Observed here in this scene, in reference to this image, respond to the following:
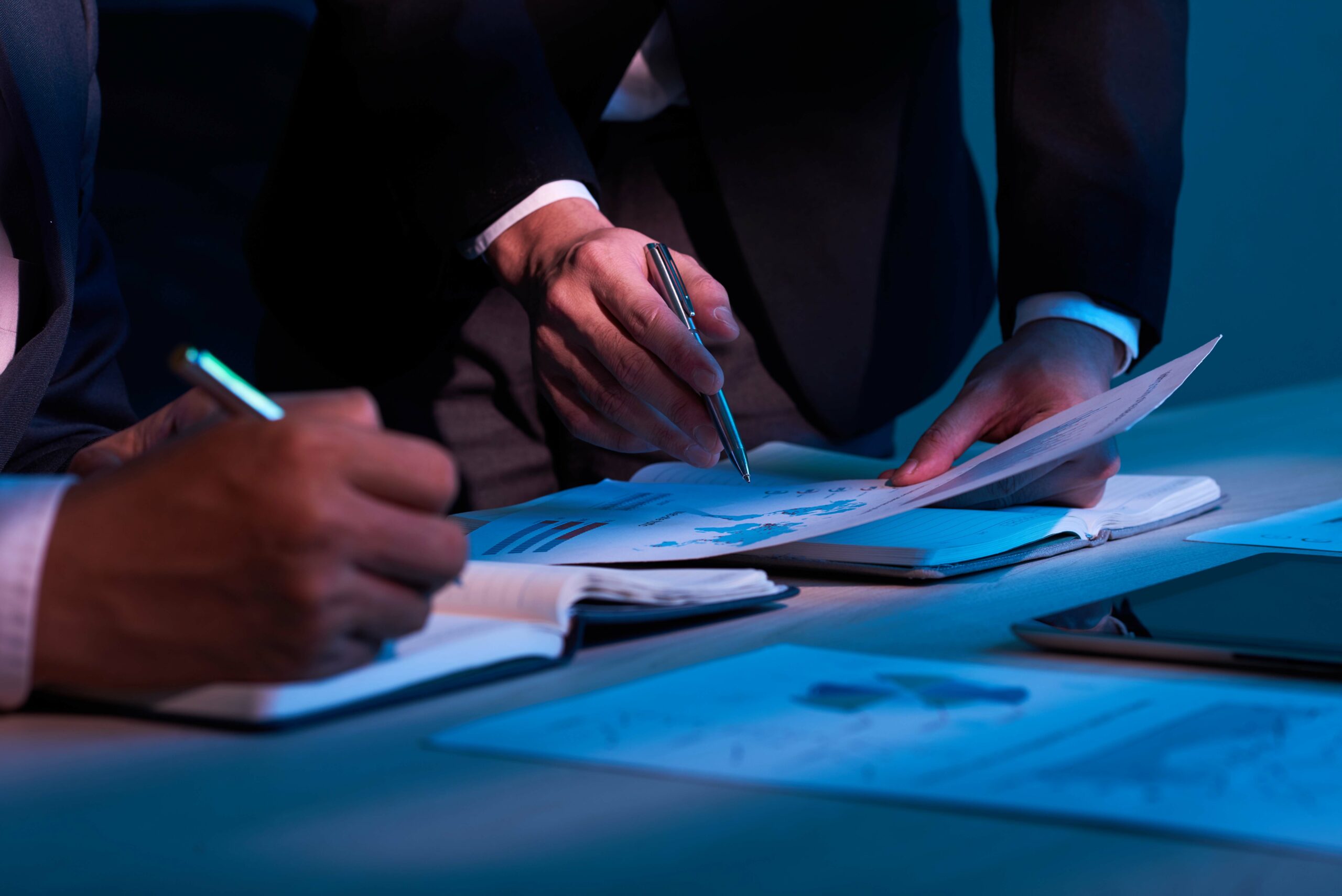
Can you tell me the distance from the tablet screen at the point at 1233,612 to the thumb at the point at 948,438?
0.78 feet

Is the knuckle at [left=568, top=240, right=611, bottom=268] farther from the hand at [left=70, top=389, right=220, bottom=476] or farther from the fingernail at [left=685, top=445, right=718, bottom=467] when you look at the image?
the hand at [left=70, top=389, right=220, bottom=476]

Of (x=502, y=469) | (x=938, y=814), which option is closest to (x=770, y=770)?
(x=938, y=814)

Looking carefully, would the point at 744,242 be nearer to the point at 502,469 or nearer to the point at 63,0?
the point at 502,469

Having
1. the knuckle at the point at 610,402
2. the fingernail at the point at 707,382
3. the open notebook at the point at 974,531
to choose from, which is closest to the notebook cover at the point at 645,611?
the open notebook at the point at 974,531

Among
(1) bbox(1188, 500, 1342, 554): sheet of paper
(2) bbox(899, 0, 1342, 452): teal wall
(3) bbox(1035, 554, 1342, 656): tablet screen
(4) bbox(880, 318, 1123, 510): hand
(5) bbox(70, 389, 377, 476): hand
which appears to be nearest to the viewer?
(3) bbox(1035, 554, 1342, 656): tablet screen

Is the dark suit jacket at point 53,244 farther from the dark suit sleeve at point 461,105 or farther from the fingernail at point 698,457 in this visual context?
the fingernail at point 698,457

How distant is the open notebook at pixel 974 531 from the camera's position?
78 cm

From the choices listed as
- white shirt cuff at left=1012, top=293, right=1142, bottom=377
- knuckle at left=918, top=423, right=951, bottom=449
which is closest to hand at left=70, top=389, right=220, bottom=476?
knuckle at left=918, top=423, right=951, bottom=449

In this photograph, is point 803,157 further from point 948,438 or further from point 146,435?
point 146,435

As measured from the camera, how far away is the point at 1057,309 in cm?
117

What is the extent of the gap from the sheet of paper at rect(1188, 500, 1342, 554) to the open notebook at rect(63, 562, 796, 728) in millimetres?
365

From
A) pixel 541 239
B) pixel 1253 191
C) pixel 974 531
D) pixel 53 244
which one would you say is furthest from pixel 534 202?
pixel 1253 191

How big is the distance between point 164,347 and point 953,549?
58.3 inches

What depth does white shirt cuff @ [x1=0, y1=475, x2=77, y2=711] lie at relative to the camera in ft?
1.47
